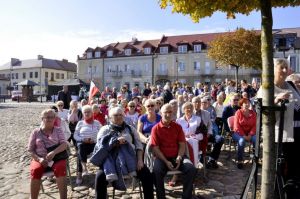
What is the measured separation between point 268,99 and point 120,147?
261 centimetres

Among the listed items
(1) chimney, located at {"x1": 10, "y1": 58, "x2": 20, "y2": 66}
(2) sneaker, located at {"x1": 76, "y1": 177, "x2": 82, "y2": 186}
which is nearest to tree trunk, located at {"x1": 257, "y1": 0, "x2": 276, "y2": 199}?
(2) sneaker, located at {"x1": 76, "y1": 177, "x2": 82, "y2": 186}

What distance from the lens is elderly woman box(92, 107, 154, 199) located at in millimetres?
4934

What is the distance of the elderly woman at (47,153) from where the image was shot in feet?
17.1

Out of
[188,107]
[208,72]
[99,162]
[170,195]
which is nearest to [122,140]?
[99,162]

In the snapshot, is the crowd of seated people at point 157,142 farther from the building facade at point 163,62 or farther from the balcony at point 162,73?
the balcony at point 162,73

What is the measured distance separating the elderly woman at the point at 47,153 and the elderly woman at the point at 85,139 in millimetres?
1096

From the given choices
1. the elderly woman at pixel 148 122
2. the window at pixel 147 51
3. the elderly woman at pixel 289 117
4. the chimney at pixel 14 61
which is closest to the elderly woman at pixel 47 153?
the elderly woman at pixel 148 122

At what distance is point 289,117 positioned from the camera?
3.75 meters

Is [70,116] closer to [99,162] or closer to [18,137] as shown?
[99,162]

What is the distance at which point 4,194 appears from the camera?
589cm

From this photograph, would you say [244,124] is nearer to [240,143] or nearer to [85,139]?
[240,143]

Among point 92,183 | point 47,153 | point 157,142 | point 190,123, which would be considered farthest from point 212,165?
point 47,153

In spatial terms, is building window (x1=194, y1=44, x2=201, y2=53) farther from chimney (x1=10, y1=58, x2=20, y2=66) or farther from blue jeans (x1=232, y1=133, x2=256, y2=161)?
chimney (x1=10, y1=58, x2=20, y2=66)

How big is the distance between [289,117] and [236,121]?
395 centimetres
